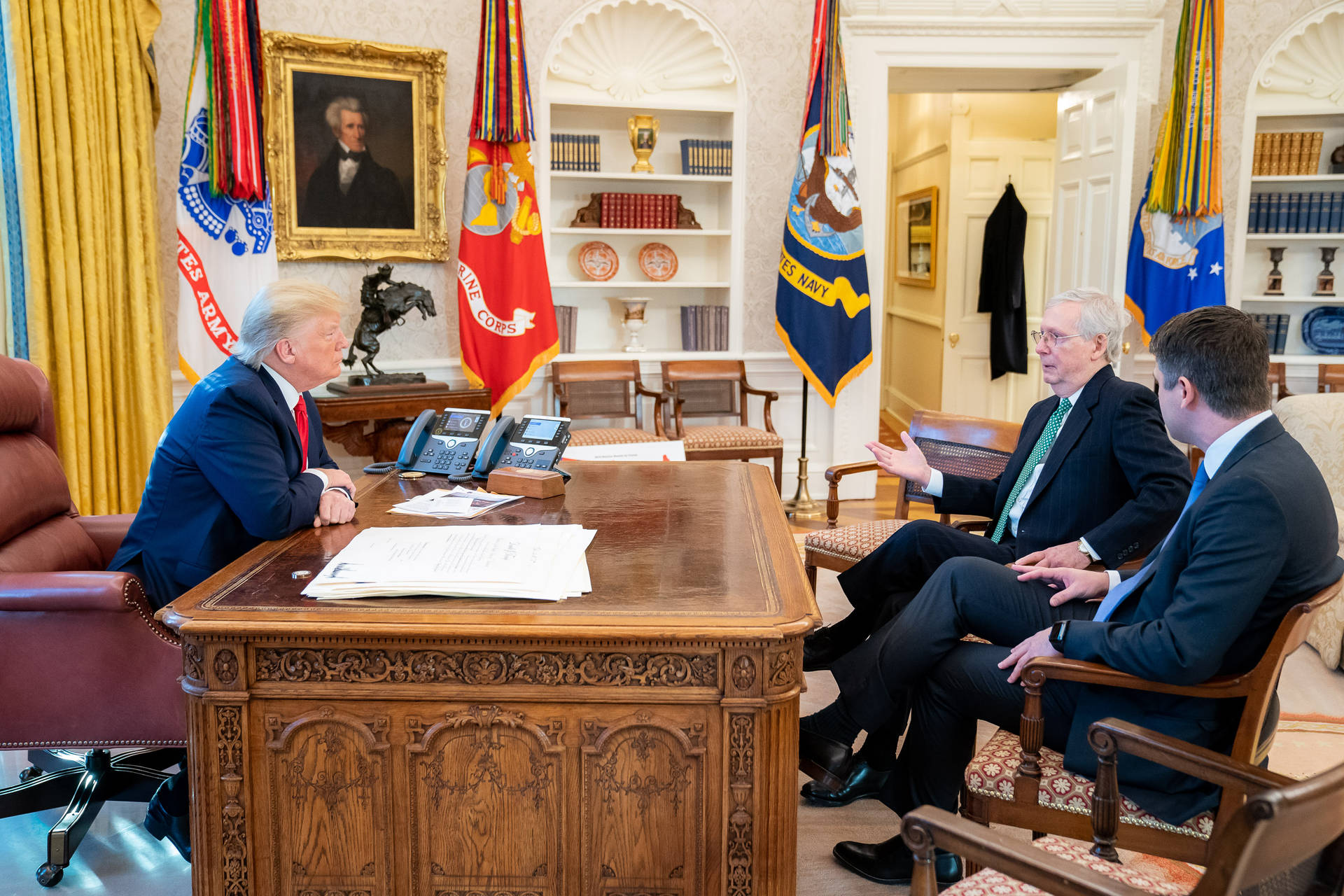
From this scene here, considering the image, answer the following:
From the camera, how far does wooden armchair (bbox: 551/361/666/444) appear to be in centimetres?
559

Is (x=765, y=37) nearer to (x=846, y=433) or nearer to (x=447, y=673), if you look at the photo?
(x=846, y=433)

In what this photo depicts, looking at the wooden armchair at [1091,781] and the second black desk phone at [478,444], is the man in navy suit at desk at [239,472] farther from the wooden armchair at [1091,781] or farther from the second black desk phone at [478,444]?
the wooden armchair at [1091,781]

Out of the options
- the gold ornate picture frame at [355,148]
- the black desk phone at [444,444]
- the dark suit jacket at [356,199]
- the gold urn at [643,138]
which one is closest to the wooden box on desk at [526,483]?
the black desk phone at [444,444]

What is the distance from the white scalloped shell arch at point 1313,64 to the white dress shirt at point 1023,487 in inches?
170

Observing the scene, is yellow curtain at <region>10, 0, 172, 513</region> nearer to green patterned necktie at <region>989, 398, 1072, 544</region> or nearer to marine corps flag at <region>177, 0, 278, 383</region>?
→ marine corps flag at <region>177, 0, 278, 383</region>

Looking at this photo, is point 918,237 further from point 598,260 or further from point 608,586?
point 608,586

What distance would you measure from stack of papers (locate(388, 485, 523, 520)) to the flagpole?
3.52 m

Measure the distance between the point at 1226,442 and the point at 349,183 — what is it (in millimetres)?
4600

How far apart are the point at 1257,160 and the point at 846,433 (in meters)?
2.82

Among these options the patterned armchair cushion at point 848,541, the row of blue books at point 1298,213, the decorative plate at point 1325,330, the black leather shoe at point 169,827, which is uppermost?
the row of blue books at point 1298,213

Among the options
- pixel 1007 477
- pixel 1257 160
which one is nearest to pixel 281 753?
pixel 1007 477

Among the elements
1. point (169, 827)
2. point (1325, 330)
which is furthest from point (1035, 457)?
point (1325, 330)

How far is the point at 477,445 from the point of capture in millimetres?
2705

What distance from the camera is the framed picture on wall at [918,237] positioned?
812 centimetres
